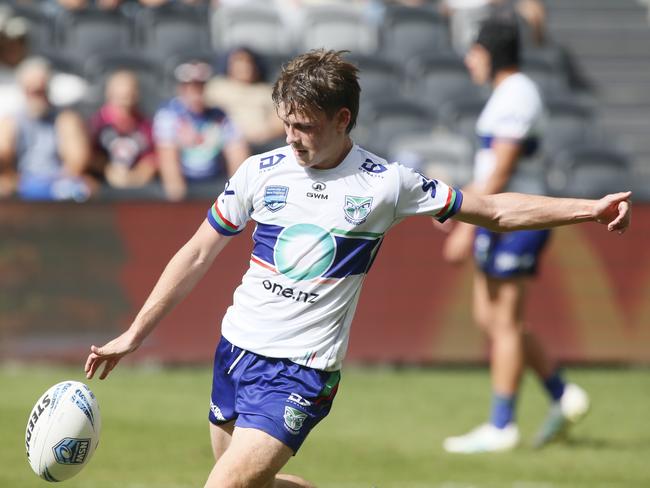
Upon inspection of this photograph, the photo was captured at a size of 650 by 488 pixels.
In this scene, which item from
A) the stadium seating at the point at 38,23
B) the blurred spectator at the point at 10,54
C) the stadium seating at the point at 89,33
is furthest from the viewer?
the stadium seating at the point at 89,33

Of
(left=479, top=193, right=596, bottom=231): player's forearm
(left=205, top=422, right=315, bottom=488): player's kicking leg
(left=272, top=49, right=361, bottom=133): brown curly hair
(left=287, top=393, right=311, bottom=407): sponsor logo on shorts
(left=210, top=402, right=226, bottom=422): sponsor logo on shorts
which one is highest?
(left=272, top=49, right=361, bottom=133): brown curly hair

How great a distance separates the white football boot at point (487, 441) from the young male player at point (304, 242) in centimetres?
332

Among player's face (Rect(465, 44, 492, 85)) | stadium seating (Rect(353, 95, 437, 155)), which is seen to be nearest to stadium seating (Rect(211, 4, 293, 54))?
stadium seating (Rect(353, 95, 437, 155))

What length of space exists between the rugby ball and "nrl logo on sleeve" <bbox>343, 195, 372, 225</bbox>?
1382 mm

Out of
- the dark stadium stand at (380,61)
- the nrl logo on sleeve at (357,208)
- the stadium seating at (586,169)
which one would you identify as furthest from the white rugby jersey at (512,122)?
the stadium seating at (586,169)

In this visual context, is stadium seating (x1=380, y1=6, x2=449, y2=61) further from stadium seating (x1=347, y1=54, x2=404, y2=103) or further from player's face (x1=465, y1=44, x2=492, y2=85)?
player's face (x1=465, y1=44, x2=492, y2=85)

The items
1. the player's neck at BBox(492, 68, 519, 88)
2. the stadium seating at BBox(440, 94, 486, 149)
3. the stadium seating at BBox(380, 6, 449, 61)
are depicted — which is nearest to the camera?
the player's neck at BBox(492, 68, 519, 88)

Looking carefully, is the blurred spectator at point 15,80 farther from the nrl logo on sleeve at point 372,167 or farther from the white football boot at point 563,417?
the nrl logo on sleeve at point 372,167

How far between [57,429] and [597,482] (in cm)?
358

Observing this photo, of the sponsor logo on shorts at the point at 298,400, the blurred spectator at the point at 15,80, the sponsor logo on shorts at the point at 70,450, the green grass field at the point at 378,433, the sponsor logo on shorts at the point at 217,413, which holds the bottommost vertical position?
the green grass field at the point at 378,433

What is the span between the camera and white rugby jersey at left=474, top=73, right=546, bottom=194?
8078 mm

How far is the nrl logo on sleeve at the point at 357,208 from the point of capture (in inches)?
190

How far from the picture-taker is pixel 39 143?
444 inches

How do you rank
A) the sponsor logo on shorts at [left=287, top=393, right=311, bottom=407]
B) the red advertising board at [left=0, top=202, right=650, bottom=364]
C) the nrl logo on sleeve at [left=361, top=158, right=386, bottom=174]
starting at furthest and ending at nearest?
the red advertising board at [left=0, top=202, right=650, bottom=364], the nrl logo on sleeve at [left=361, top=158, right=386, bottom=174], the sponsor logo on shorts at [left=287, top=393, right=311, bottom=407]
